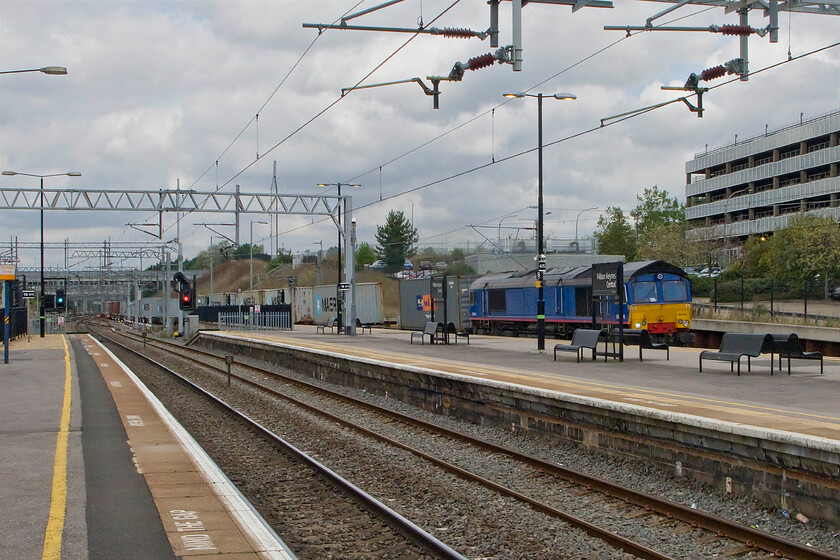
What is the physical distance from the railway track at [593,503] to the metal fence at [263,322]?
40388 millimetres

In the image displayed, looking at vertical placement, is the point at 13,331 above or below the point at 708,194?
below

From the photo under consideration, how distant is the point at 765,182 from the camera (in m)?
69.3

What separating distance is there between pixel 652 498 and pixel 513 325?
29.8 m

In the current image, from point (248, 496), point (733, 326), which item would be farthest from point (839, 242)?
point (248, 496)

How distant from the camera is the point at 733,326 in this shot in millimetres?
33906

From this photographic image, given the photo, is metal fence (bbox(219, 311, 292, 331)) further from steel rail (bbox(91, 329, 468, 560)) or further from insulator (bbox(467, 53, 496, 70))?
insulator (bbox(467, 53, 496, 70))

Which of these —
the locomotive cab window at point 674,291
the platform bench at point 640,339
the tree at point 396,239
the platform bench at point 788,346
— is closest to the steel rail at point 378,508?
the platform bench at point 788,346

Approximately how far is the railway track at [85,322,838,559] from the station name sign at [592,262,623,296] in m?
7.99

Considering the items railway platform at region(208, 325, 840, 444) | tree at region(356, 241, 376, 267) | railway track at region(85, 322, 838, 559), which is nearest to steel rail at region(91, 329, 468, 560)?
railway track at region(85, 322, 838, 559)

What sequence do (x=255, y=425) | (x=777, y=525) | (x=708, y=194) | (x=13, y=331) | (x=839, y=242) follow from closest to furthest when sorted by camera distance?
(x=777, y=525) < (x=255, y=425) < (x=839, y=242) < (x=13, y=331) < (x=708, y=194)

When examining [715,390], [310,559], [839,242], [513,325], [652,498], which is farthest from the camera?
[839,242]

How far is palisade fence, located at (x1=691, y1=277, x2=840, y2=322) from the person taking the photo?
35000 millimetres

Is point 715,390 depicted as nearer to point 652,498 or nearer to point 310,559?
point 652,498

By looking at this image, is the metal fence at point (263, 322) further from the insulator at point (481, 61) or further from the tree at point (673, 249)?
the insulator at point (481, 61)
